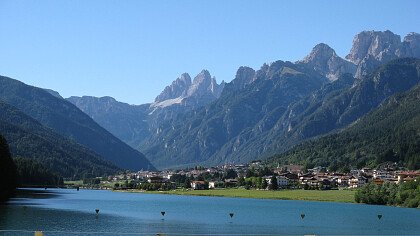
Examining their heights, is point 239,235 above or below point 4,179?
Answer: below

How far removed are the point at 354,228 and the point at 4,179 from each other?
6622cm

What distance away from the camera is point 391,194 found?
160750 mm

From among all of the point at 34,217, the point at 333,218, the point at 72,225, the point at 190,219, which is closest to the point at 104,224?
the point at 72,225

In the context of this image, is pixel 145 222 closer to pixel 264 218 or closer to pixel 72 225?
pixel 72 225

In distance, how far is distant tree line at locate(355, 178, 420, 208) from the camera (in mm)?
152750

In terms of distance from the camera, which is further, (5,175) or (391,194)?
(391,194)

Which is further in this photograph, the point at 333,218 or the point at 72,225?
the point at 333,218

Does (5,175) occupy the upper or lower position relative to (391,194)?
upper

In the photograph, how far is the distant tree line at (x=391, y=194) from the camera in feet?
501

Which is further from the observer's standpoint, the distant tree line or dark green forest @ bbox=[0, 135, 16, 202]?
the distant tree line

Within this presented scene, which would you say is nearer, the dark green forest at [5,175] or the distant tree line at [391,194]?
the dark green forest at [5,175]

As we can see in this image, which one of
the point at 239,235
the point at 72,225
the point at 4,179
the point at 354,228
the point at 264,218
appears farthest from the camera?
the point at 4,179

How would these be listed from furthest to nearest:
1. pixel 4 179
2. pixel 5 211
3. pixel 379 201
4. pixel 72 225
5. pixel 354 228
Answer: pixel 379 201 < pixel 4 179 < pixel 5 211 < pixel 354 228 < pixel 72 225

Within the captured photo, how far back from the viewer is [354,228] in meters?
89.9
